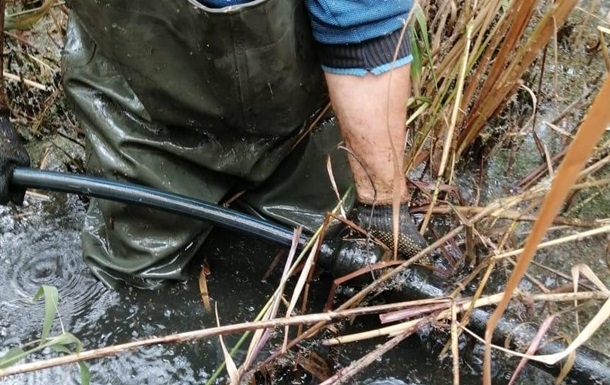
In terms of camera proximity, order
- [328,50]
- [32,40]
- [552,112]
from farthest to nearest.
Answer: [32,40] < [552,112] < [328,50]

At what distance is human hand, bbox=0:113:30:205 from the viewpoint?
1.46 m

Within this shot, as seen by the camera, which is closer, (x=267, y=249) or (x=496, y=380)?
(x=496, y=380)

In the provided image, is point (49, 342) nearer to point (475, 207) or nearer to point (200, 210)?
point (200, 210)

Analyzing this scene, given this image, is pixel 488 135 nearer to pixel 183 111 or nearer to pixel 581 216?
pixel 581 216

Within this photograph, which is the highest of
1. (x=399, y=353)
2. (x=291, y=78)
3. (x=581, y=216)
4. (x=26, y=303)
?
(x=291, y=78)

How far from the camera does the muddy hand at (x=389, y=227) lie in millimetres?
1454

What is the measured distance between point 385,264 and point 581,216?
2.17ft

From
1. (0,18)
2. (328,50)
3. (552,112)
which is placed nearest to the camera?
(328,50)

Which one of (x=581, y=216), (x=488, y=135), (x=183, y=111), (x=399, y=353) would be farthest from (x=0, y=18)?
(x=581, y=216)

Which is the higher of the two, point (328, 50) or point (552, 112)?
point (328, 50)

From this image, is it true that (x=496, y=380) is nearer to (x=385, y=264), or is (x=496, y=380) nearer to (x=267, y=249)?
(x=385, y=264)

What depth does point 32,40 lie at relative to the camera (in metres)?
2.25

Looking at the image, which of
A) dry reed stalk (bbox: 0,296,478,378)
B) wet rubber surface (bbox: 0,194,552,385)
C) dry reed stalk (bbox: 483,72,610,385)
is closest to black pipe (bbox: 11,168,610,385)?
wet rubber surface (bbox: 0,194,552,385)

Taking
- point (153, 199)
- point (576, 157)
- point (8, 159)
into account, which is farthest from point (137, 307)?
point (576, 157)
